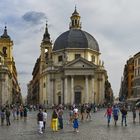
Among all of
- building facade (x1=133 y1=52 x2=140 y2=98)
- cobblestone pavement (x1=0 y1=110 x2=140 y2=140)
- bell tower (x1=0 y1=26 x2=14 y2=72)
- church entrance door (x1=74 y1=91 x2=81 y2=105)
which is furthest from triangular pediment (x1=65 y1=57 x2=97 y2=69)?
cobblestone pavement (x1=0 y1=110 x2=140 y2=140)

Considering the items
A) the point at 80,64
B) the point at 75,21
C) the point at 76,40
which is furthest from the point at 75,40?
the point at 80,64

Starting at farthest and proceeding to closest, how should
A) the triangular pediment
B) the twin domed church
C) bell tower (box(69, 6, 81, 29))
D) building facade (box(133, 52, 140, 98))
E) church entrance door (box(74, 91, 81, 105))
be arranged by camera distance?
bell tower (box(69, 6, 81, 29)) < church entrance door (box(74, 91, 81, 105)) < the twin domed church < the triangular pediment < building facade (box(133, 52, 140, 98))

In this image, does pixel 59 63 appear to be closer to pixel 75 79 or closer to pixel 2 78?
pixel 75 79

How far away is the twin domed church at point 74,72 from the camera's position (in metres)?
106

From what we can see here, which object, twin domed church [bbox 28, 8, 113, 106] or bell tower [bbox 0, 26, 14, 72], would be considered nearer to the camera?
twin domed church [bbox 28, 8, 113, 106]

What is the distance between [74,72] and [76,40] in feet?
35.3

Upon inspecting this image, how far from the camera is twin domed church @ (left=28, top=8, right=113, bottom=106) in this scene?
348 feet

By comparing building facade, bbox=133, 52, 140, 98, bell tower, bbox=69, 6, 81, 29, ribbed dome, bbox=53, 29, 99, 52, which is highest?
bell tower, bbox=69, 6, 81, 29

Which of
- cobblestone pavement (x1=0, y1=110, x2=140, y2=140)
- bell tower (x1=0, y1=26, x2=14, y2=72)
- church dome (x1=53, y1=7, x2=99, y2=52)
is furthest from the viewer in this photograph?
bell tower (x1=0, y1=26, x2=14, y2=72)

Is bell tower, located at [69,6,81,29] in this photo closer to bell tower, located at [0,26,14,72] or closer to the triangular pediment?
the triangular pediment

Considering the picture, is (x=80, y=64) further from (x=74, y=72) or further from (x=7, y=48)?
(x=7, y=48)

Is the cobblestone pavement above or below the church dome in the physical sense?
below

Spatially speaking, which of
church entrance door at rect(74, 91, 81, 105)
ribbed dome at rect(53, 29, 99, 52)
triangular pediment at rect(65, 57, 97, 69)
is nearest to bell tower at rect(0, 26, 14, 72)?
ribbed dome at rect(53, 29, 99, 52)

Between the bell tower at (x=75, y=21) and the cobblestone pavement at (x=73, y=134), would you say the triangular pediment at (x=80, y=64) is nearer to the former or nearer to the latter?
the bell tower at (x=75, y=21)
